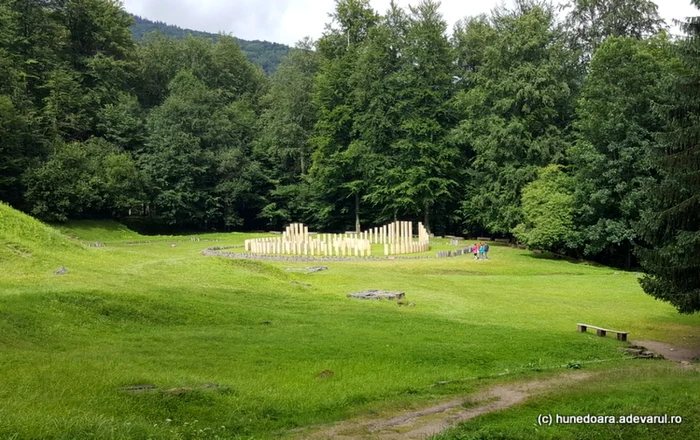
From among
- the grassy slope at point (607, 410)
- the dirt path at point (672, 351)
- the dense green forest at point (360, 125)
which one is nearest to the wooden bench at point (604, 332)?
the dirt path at point (672, 351)

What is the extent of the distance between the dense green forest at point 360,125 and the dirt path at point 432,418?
108ft

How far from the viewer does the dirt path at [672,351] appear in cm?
1842

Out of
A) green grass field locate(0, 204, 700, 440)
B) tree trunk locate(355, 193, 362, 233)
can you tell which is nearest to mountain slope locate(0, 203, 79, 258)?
green grass field locate(0, 204, 700, 440)

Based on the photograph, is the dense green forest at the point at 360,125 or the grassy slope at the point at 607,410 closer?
the grassy slope at the point at 607,410

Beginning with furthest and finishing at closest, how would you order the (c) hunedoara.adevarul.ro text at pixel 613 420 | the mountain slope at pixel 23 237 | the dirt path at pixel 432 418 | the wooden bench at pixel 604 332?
the mountain slope at pixel 23 237 → the wooden bench at pixel 604 332 → the dirt path at pixel 432 418 → the (c) hunedoara.adevarul.ro text at pixel 613 420

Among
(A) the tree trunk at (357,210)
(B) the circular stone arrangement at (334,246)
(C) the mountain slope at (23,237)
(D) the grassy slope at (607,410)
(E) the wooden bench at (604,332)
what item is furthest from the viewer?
(A) the tree trunk at (357,210)

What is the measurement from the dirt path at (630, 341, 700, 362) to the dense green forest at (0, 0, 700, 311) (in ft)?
74.6

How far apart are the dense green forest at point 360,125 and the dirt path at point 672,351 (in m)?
22.8

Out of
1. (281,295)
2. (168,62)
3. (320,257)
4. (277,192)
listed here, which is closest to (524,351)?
(281,295)

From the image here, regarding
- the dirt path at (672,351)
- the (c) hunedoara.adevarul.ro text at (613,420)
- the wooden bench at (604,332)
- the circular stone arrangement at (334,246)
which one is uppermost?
the circular stone arrangement at (334,246)

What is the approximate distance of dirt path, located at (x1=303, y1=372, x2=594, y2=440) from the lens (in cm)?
920

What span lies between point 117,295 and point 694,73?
21185mm

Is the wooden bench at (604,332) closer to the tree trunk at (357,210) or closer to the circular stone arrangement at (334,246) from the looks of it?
the circular stone arrangement at (334,246)

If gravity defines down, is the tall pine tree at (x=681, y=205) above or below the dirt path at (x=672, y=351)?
above
